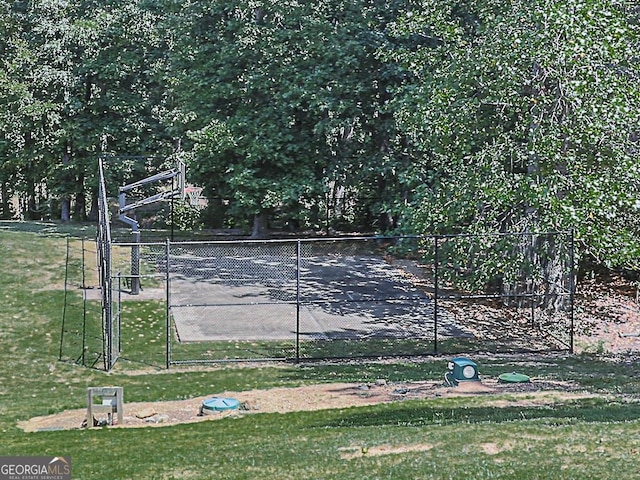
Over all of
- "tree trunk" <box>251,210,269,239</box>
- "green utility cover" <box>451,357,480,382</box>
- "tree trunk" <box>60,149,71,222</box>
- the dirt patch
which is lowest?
the dirt patch

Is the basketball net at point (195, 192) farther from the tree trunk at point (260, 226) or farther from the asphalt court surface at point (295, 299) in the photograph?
the asphalt court surface at point (295, 299)

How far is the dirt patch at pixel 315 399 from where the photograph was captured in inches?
424

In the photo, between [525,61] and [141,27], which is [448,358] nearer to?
[525,61]

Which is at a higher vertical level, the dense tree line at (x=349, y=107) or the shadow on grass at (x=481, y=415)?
the dense tree line at (x=349, y=107)

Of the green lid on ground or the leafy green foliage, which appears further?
the leafy green foliage

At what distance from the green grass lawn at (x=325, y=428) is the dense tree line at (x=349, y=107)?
139 inches

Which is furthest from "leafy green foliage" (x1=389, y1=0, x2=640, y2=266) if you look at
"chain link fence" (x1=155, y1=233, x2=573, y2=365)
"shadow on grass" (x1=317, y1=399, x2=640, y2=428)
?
"shadow on grass" (x1=317, y1=399, x2=640, y2=428)

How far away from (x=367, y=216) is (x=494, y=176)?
12403 millimetres

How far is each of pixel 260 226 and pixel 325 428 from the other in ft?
60.5

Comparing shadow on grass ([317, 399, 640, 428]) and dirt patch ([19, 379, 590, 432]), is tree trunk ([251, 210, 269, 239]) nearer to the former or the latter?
dirt patch ([19, 379, 590, 432])

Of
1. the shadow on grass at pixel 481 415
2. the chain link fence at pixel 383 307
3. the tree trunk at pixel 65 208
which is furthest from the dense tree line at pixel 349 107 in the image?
the shadow on grass at pixel 481 415

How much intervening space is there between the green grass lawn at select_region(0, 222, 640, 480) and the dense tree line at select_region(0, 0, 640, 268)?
11.6ft

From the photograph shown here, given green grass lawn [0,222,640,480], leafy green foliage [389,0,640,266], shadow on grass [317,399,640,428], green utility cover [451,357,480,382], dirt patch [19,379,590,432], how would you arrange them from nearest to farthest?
green grass lawn [0,222,640,480]
shadow on grass [317,399,640,428]
dirt patch [19,379,590,432]
green utility cover [451,357,480,382]
leafy green foliage [389,0,640,266]

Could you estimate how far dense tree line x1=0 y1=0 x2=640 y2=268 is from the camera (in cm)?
1508
